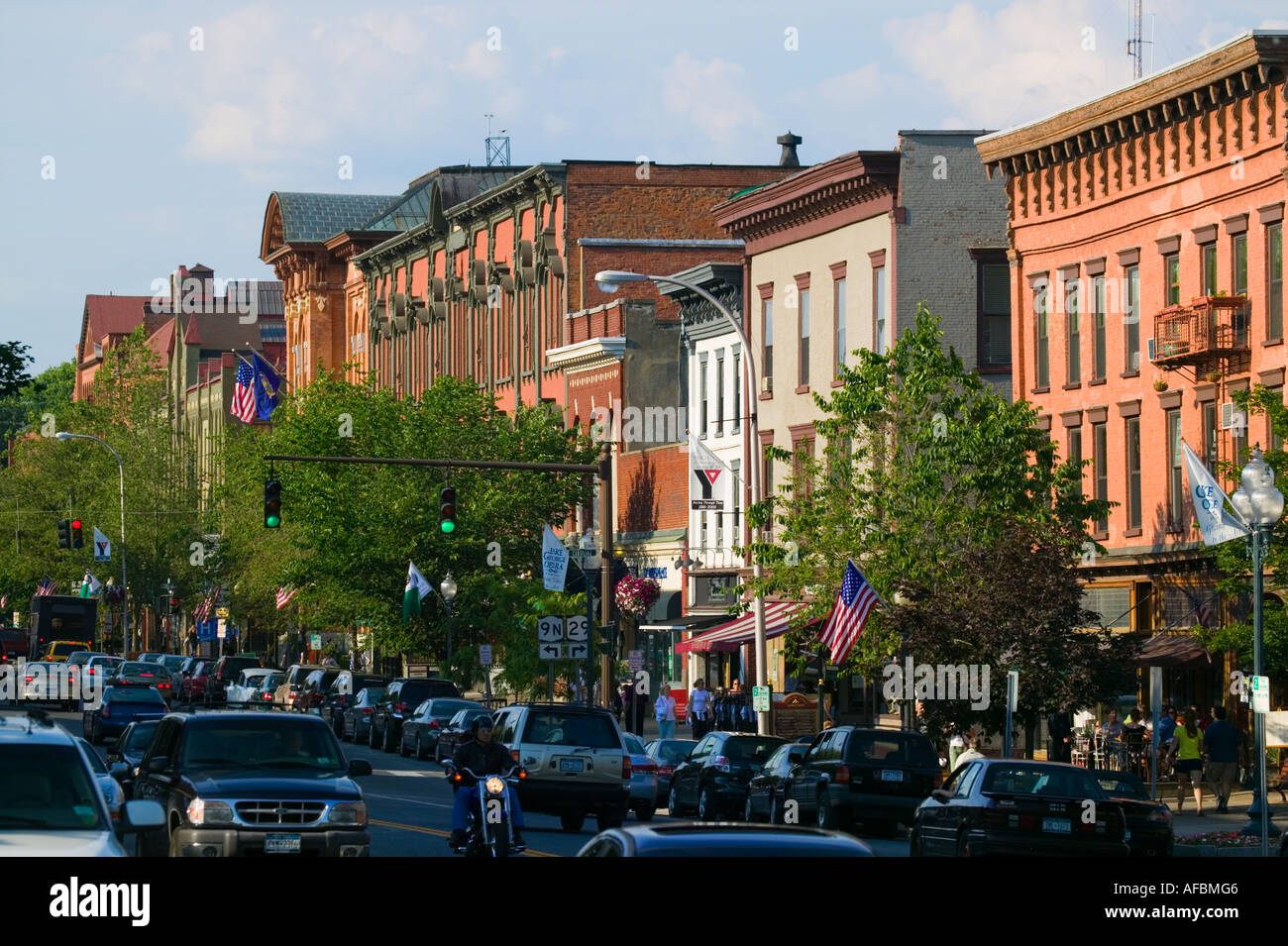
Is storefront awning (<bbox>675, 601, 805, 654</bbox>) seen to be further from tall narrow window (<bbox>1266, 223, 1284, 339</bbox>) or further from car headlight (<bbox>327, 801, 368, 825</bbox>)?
car headlight (<bbox>327, 801, 368, 825</bbox>)

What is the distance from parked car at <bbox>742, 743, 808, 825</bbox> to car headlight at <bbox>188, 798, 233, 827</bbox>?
11.7m

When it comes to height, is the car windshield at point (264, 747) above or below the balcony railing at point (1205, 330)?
below

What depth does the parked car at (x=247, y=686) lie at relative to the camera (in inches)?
2408

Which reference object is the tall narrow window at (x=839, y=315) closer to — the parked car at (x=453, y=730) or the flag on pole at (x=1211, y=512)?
the parked car at (x=453, y=730)

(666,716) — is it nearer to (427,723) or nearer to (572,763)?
(427,723)

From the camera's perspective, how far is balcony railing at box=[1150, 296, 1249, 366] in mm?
39844

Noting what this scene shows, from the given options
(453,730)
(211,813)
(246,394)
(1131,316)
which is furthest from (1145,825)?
(246,394)

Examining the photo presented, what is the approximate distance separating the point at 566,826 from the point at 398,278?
214ft

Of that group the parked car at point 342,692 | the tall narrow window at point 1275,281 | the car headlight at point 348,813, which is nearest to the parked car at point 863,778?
the car headlight at point 348,813

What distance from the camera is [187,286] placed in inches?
5974

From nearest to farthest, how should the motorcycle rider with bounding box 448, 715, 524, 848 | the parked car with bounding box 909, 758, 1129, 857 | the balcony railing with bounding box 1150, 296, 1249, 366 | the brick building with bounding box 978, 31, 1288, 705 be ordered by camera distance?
1. the motorcycle rider with bounding box 448, 715, 524, 848
2. the parked car with bounding box 909, 758, 1129, 857
3. the brick building with bounding box 978, 31, 1288, 705
4. the balcony railing with bounding box 1150, 296, 1249, 366

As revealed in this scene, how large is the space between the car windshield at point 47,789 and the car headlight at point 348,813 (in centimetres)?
569

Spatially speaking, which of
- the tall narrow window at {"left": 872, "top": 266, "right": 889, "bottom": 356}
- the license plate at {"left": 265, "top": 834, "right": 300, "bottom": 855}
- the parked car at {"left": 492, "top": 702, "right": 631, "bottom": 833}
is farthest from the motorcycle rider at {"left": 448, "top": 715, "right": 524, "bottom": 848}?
the tall narrow window at {"left": 872, "top": 266, "right": 889, "bottom": 356}
